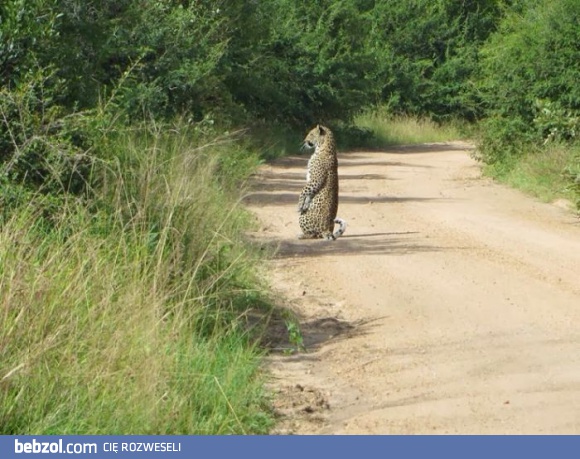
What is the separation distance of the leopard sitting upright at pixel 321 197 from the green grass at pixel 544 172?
4143mm

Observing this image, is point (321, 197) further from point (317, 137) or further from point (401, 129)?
point (401, 129)

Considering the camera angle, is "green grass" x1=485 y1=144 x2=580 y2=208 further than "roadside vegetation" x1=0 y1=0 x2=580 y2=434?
Yes

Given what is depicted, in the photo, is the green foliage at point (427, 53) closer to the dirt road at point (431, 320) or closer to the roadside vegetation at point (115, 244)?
the roadside vegetation at point (115, 244)

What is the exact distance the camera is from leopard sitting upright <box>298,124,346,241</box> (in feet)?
50.7

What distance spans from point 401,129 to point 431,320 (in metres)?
30.4

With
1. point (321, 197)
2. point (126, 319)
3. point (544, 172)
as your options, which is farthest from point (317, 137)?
point (126, 319)

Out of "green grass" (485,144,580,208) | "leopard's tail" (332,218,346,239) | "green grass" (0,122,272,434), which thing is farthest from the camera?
"green grass" (485,144,580,208)

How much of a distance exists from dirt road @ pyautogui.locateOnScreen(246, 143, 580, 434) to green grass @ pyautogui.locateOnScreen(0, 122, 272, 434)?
55 cm

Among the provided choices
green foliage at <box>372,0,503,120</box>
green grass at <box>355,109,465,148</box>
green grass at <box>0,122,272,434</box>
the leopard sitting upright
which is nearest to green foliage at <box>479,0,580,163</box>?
the leopard sitting upright

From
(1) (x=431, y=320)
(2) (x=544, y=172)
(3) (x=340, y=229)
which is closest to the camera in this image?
(1) (x=431, y=320)

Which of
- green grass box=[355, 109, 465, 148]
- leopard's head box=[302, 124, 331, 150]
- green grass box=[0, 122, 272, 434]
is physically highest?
green grass box=[0, 122, 272, 434]

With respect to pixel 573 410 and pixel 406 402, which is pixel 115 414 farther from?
pixel 573 410

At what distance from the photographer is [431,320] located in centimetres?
1025

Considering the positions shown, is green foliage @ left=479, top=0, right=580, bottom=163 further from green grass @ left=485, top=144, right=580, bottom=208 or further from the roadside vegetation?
the roadside vegetation
